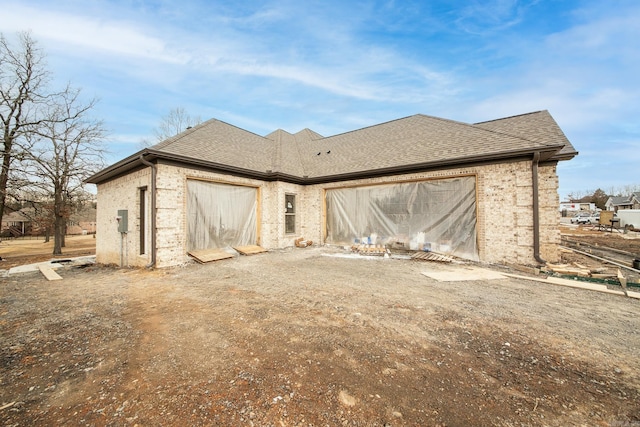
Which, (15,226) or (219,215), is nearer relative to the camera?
(219,215)

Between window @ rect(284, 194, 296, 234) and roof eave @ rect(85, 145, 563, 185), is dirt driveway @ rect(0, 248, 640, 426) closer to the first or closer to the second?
roof eave @ rect(85, 145, 563, 185)

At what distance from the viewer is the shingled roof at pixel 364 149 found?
7934 mm

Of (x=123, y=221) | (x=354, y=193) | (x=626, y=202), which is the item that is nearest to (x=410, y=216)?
(x=354, y=193)

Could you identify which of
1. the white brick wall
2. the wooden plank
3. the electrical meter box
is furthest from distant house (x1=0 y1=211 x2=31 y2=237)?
the electrical meter box

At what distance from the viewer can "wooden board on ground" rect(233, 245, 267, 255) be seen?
31.5 feet

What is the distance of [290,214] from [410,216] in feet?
18.9

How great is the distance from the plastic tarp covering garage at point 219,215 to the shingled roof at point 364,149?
86 cm

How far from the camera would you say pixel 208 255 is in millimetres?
8430

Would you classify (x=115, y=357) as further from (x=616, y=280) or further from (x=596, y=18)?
(x=596, y=18)

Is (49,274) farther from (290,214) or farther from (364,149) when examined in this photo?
(364,149)

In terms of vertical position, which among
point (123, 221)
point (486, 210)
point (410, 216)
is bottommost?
point (123, 221)

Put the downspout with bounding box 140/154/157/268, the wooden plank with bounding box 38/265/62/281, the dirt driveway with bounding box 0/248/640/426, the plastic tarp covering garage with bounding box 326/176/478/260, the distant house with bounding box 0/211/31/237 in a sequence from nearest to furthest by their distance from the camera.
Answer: the dirt driveway with bounding box 0/248/640/426, the wooden plank with bounding box 38/265/62/281, the downspout with bounding box 140/154/157/268, the plastic tarp covering garage with bounding box 326/176/478/260, the distant house with bounding box 0/211/31/237

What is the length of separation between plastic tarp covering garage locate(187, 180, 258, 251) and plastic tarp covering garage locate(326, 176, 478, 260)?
403 cm

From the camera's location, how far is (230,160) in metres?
9.70
